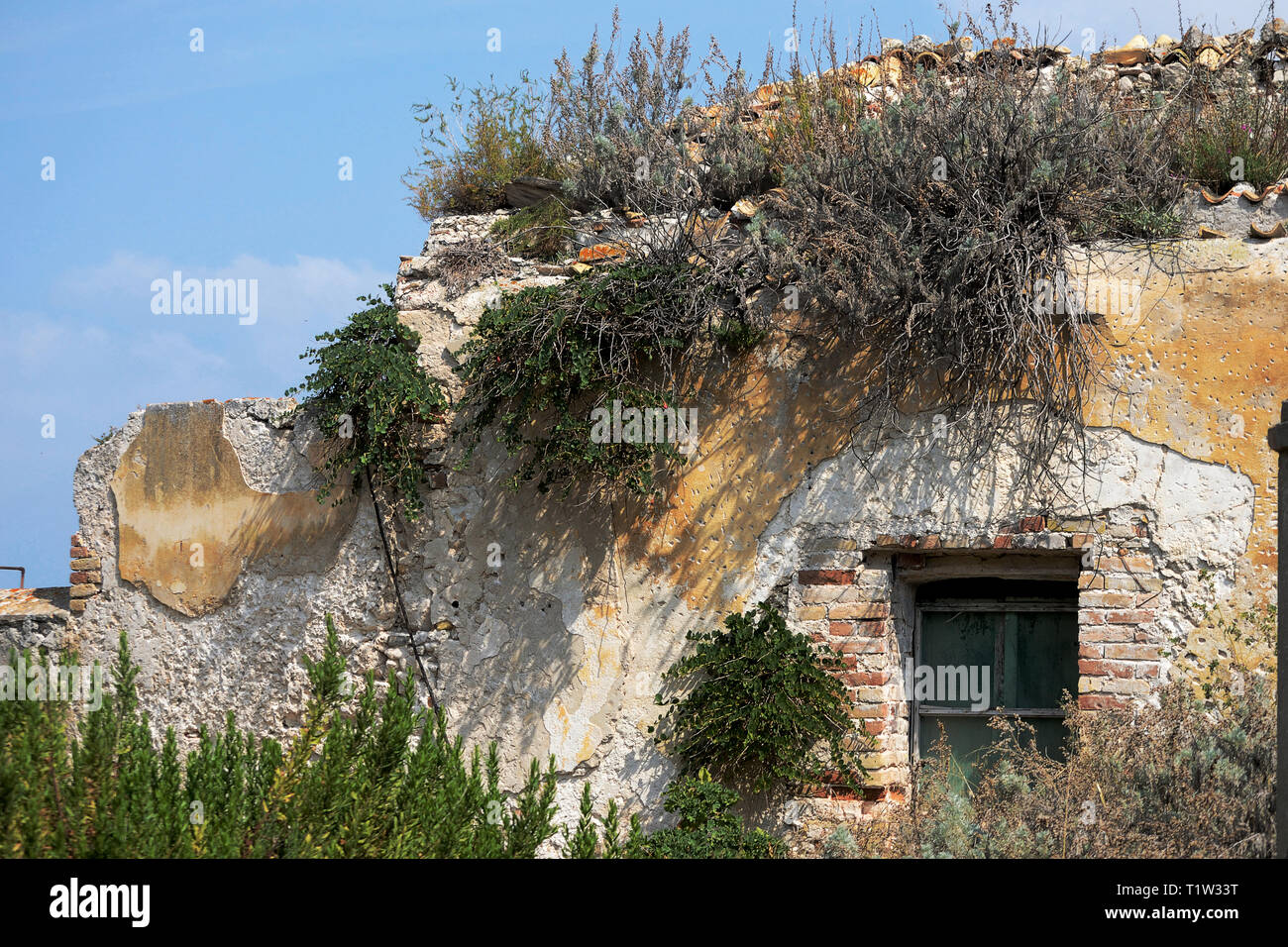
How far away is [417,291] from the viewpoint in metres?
6.63

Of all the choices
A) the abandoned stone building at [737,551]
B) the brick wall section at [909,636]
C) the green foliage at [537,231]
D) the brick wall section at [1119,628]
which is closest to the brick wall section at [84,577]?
the abandoned stone building at [737,551]

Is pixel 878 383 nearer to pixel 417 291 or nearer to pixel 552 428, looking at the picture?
pixel 552 428

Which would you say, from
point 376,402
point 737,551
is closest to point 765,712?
point 737,551

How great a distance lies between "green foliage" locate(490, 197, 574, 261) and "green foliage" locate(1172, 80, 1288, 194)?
3.25 m

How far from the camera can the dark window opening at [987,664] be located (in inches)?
219

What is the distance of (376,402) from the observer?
618 centimetres

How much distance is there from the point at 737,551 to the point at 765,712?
0.81 m

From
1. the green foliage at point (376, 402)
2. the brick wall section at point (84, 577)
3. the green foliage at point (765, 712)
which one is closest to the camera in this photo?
the green foliage at point (765, 712)

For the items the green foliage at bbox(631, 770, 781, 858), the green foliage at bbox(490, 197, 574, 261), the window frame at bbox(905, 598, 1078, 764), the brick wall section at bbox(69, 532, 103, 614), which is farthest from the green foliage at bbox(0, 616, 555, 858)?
the brick wall section at bbox(69, 532, 103, 614)

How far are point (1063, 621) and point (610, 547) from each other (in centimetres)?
224

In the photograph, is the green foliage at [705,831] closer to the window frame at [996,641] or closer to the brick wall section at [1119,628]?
the window frame at [996,641]

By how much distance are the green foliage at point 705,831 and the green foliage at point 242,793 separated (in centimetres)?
147

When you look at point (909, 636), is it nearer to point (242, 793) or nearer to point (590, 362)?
point (590, 362)

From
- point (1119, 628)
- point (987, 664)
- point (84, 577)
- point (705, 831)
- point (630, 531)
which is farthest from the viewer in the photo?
point (84, 577)
